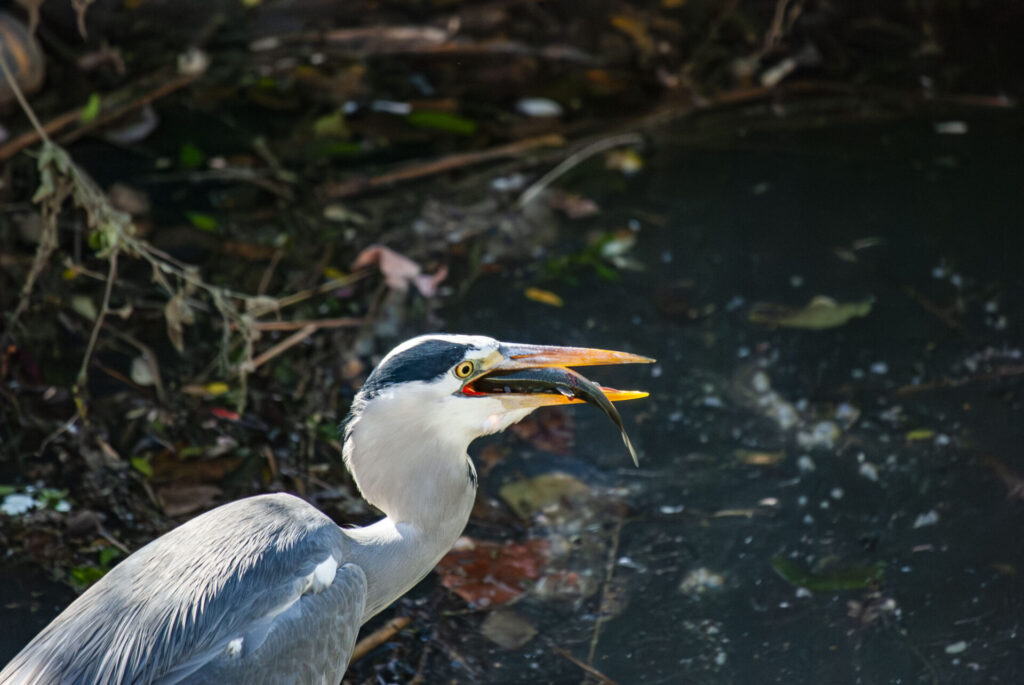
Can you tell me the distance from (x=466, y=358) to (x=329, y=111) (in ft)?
9.61

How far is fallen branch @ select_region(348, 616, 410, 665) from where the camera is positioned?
10.5 feet

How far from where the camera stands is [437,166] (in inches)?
198

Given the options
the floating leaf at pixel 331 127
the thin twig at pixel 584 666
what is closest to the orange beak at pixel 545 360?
the thin twig at pixel 584 666

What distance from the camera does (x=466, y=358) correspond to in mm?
2695

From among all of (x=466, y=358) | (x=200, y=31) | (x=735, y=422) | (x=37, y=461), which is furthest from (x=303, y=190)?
(x=466, y=358)

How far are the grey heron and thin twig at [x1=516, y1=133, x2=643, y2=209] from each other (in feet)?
7.40

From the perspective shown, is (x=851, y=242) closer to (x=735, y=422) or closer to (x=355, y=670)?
(x=735, y=422)

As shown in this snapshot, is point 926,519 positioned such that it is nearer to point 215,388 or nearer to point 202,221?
point 215,388

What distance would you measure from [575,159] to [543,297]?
94 centimetres

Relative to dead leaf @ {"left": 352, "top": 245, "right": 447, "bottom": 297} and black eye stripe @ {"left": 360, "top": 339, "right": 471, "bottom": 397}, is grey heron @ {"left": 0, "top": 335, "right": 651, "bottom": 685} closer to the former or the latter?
black eye stripe @ {"left": 360, "top": 339, "right": 471, "bottom": 397}

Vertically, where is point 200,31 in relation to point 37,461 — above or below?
above

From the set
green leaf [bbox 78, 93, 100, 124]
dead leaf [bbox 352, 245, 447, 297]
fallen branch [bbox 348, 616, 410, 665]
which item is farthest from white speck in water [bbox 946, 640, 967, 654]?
green leaf [bbox 78, 93, 100, 124]

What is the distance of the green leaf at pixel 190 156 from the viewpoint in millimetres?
4953

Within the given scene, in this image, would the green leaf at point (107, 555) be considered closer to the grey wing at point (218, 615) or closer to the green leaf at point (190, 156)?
the grey wing at point (218, 615)
